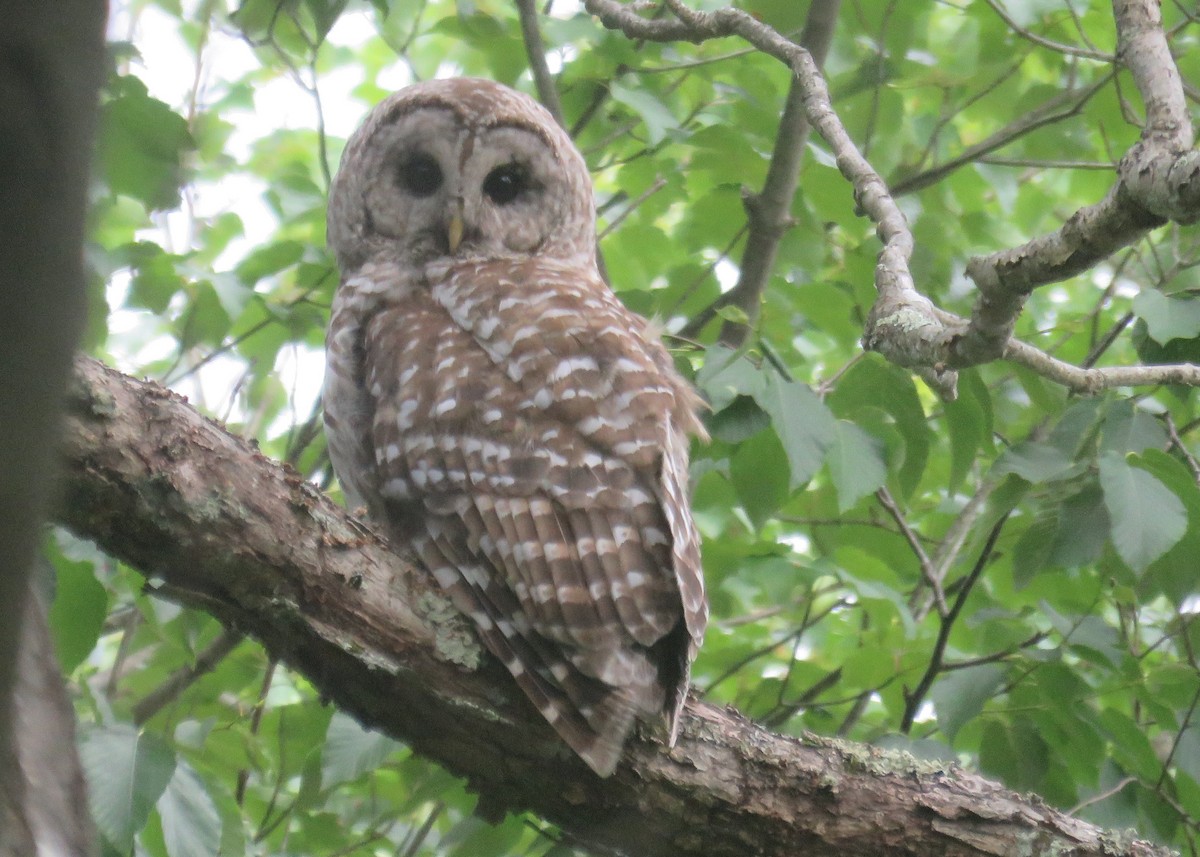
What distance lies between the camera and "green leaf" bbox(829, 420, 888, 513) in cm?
295

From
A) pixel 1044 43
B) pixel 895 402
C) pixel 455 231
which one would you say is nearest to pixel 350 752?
pixel 455 231

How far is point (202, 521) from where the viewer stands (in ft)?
7.10

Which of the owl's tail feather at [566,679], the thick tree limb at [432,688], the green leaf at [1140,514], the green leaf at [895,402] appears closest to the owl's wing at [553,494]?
the owl's tail feather at [566,679]

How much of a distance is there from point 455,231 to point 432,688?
163cm

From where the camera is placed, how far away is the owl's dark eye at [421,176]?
148 inches

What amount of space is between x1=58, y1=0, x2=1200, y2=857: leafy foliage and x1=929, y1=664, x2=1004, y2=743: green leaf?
1 cm

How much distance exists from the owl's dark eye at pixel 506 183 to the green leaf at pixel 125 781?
6.65 feet

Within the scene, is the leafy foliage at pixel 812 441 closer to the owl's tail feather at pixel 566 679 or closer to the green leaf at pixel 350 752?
the green leaf at pixel 350 752

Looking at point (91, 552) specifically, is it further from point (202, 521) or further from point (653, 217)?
point (653, 217)

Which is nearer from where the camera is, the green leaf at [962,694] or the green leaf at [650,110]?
the green leaf at [962,694]

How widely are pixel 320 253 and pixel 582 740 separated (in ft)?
7.98

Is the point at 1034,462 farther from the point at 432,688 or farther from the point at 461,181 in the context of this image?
the point at 461,181

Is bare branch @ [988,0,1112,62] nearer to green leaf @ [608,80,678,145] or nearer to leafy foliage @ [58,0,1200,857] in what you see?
leafy foliage @ [58,0,1200,857]

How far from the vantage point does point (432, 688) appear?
2332 mm
